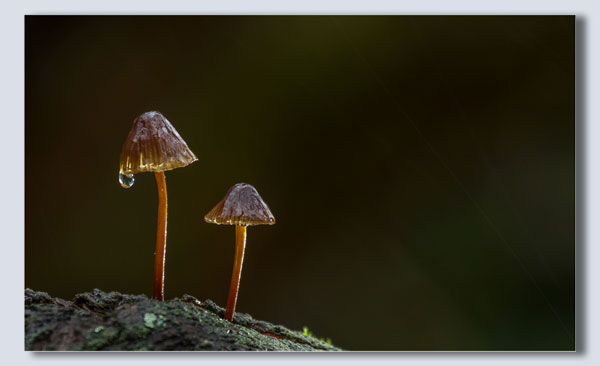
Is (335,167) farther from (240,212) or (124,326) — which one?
(124,326)

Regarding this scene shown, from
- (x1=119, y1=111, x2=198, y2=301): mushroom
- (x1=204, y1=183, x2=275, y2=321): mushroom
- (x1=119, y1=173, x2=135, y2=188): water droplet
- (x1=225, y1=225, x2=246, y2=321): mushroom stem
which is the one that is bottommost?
(x1=225, y1=225, x2=246, y2=321): mushroom stem

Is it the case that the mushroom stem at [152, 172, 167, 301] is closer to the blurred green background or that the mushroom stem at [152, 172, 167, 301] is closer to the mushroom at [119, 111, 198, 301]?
the mushroom at [119, 111, 198, 301]

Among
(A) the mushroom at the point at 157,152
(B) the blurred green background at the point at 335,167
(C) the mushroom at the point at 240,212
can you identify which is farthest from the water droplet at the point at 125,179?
(B) the blurred green background at the point at 335,167

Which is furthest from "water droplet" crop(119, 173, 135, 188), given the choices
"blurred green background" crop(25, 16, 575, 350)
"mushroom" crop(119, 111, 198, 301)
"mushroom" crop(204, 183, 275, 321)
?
"blurred green background" crop(25, 16, 575, 350)

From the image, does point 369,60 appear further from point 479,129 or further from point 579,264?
point 579,264

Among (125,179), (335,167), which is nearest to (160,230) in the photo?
(125,179)

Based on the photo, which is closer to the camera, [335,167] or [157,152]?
[157,152]

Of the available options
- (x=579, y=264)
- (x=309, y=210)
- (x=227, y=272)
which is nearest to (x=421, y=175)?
(x=309, y=210)
